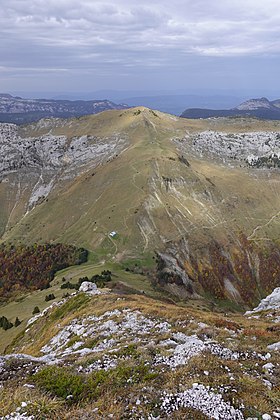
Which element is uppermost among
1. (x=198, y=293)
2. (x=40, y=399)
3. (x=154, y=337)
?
(x=40, y=399)

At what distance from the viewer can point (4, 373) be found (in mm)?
23453

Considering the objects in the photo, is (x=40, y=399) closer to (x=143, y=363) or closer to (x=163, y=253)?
(x=143, y=363)

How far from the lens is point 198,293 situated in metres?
154

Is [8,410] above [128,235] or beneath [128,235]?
above

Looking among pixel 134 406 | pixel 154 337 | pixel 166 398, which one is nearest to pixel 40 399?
pixel 134 406

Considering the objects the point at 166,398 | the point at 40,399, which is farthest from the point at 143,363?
the point at 40,399

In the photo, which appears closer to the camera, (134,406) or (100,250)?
(134,406)

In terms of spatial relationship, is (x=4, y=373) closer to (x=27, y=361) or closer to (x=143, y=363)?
(x=27, y=361)

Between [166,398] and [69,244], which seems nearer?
[166,398]

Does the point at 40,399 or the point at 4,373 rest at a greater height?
the point at 40,399

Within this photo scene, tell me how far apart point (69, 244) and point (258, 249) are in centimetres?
10187

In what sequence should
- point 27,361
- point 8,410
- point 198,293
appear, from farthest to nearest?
point 198,293 → point 27,361 → point 8,410

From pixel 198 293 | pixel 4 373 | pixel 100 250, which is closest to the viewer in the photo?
pixel 4 373

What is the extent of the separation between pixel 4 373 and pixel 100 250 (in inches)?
5720
